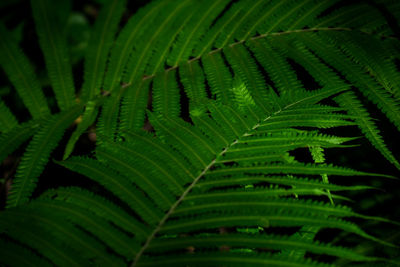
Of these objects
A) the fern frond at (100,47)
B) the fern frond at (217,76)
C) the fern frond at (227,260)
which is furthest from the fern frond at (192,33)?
the fern frond at (227,260)

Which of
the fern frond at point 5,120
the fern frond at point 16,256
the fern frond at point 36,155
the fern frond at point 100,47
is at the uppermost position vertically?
the fern frond at point 100,47

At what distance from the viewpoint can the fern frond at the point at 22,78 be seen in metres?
1.68

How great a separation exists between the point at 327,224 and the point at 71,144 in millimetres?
1106

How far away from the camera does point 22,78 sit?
66.5 inches

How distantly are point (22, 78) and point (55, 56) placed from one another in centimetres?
21

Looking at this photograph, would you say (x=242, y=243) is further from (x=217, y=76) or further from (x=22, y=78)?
(x=22, y=78)

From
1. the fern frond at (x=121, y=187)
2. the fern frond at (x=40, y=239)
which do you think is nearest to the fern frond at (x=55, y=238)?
the fern frond at (x=40, y=239)

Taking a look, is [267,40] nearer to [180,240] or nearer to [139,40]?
[139,40]

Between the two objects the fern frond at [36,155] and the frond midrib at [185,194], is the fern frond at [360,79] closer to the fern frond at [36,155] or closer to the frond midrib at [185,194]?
the frond midrib at [185,194]

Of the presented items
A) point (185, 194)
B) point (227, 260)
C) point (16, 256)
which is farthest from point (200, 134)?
point (16, 256)

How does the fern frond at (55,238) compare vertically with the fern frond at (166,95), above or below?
below

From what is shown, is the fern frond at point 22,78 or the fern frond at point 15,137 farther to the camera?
the fern frond at point 22,78

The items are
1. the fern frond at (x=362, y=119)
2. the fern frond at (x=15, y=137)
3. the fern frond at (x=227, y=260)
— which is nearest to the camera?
the fern frond at (x=227, y=260)

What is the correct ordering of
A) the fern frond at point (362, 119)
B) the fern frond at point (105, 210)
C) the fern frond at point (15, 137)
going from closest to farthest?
1. the fern frond at point (105, 210)
2. the fern frond at point (362, 119)
3. the fern frond at point (15, 137)
